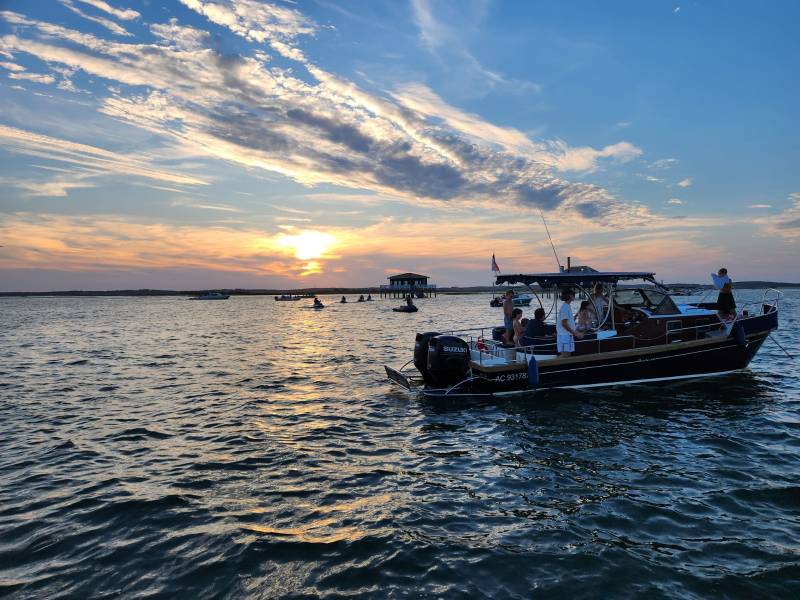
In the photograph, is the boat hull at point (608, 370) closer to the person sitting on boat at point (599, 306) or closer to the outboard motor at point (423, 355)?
the outboard motor at point (423, 355)

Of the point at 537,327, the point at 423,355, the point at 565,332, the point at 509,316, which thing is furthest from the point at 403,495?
the point at 509,316

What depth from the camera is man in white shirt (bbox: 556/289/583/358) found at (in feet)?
45.5

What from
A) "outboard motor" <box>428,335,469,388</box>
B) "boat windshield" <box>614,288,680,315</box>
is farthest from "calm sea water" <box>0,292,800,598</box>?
"boat windshield" <box>614,288,680,315</box>

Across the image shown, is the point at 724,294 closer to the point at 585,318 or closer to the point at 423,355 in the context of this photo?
the point at 585,318

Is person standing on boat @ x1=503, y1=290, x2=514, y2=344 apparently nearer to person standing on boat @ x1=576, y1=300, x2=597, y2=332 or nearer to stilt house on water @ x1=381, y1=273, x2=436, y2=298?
person standing on boat @ x1=576, y1=300, x2=597, y2=332

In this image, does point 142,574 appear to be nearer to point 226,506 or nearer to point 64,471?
point 226,506

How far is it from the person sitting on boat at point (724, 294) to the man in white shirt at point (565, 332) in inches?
216

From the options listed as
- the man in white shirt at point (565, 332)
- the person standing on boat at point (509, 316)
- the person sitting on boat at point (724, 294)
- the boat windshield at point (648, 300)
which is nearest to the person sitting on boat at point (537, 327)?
the person standing on boat at point (509, 316)

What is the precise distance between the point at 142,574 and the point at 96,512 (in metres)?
2.29

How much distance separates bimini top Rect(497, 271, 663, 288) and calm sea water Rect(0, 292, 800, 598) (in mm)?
3575

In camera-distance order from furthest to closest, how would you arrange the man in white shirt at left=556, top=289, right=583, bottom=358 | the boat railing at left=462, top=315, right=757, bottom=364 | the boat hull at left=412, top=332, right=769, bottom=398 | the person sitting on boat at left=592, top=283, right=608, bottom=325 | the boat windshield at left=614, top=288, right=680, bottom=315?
the boat windshield at left=614, top=288, right=680, bottom=315, the person sitting on boat at left=592, top=283, right=608, bottom=325, the boat railing at left=462, top=315, right=757, bottom=364, the boat hull at left=412, top=332, right=769, bottom=398, the man in white shirt at left=556, top=289, right=583, bottom=358

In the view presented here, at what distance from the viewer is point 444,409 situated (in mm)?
13555

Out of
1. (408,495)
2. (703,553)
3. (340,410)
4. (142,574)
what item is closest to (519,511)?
(408,495)

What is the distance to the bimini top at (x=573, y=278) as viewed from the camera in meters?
14.6
